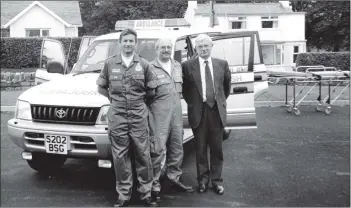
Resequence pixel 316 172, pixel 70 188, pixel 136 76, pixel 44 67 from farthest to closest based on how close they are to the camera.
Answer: pixel 44 67
pixel 316 172
pixel 70 188
pixel 136 76

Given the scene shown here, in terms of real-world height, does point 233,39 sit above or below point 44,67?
above

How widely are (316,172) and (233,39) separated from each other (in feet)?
7.01

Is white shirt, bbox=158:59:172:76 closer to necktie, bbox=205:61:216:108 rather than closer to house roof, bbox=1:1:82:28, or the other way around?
necktie, bbox=205:61:216:108

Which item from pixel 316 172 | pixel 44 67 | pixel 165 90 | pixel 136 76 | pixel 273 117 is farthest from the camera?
pixel 273 117

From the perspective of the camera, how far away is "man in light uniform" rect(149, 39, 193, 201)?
486cm

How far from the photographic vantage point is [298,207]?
4.59 meters

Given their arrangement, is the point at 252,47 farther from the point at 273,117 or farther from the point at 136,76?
the point at 273,117

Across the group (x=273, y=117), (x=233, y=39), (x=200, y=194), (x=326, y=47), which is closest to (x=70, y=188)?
(x=200, y=194)

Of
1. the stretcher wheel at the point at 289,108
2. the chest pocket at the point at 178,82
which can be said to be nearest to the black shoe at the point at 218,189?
the chest pocket at the point at 178,82

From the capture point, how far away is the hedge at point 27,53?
6844mm

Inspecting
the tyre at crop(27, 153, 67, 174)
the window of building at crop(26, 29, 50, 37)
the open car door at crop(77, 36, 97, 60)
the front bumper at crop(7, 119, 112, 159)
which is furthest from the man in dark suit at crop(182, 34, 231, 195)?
the window of building at crop(26, 29, 50, 37)

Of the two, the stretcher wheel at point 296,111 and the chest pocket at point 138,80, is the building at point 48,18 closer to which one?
the chest pocket at point 138,80

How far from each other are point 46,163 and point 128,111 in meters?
2.04

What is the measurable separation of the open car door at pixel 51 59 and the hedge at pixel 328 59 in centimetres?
1506
